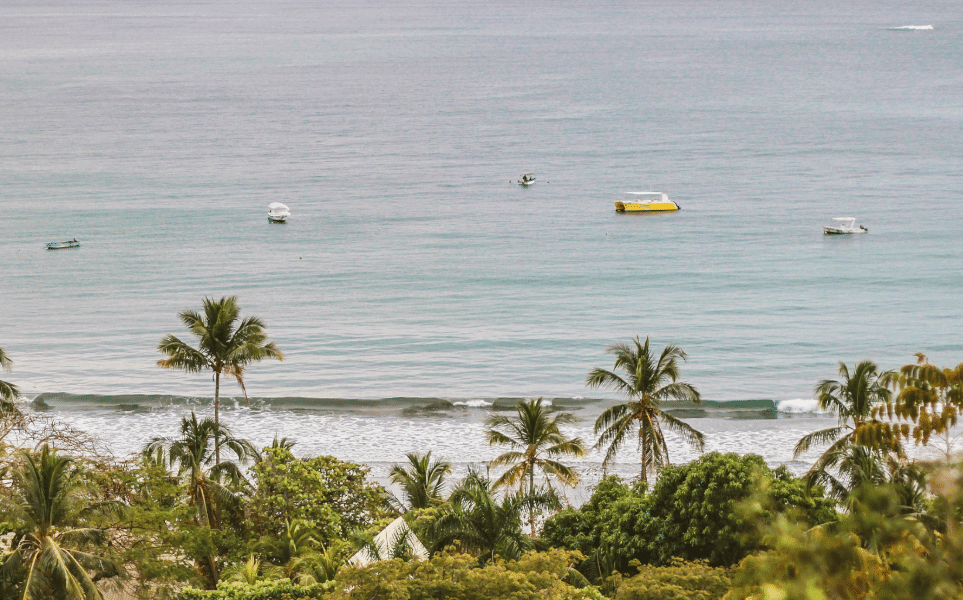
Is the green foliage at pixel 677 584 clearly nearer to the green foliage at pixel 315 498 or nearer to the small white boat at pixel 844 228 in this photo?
the green foliage at pixel 315 498

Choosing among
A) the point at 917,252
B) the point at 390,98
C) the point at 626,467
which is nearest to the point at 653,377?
the point at 626,467

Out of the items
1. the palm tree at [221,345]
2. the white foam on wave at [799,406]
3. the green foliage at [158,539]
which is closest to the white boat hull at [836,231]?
the white foam on wave at [799,406]

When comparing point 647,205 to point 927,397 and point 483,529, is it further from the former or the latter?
point 927,397

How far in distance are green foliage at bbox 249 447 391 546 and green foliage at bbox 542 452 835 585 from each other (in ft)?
16.9

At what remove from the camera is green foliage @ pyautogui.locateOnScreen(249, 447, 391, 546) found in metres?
25.5

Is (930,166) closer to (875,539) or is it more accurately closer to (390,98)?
(390,98)

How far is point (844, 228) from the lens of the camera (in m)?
83.8

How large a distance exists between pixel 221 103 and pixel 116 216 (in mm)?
76639

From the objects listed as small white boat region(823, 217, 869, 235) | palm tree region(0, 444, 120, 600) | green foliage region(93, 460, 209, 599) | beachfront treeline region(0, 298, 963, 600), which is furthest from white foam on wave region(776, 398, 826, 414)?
small white boat region(823, 217, 869, 235)

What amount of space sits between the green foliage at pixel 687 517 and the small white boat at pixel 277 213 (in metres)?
70.8

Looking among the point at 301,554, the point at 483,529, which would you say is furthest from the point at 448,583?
the point at 301,554

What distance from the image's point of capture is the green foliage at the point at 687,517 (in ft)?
76.5

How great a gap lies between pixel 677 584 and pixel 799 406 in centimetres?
3036

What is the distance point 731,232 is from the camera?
85.1 meters
